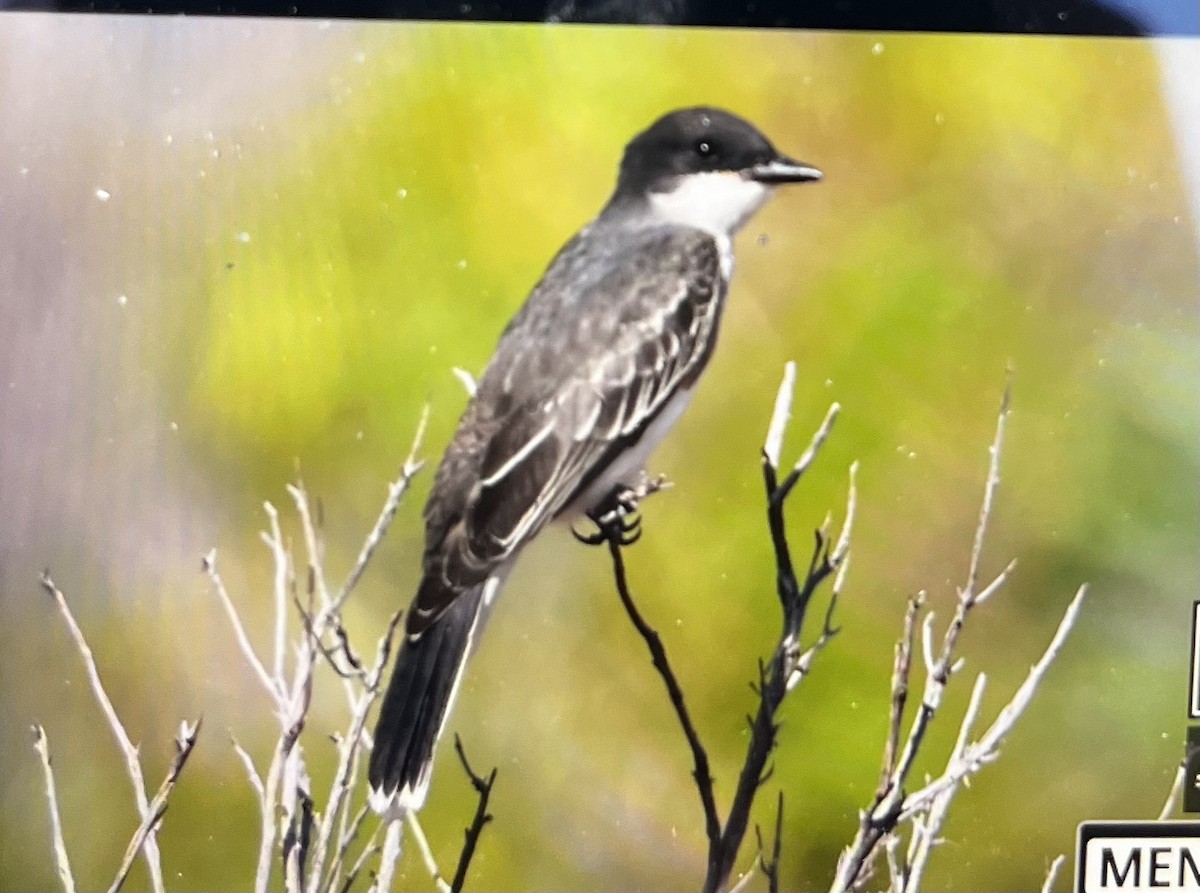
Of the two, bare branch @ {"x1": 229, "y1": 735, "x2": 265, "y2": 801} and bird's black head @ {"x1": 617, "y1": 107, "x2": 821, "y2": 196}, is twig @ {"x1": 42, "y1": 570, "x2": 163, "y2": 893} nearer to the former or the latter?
bare branch @ {"x1": 229, "y1": 735, "x2": 265, "y2": 801}

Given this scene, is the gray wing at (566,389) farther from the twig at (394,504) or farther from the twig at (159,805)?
the twig at (159,805)

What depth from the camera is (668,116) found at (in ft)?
4.89

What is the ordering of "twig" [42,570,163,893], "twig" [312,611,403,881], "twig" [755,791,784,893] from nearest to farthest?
"twig" [312,611,403,881] → "twig" [42,570,163,893] → "twig" [755,791,784,893]

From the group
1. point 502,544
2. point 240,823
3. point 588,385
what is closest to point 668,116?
point 588,385

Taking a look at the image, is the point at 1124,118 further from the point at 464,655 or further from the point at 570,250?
the point at 464,655

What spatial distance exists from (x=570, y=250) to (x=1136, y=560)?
984 mm

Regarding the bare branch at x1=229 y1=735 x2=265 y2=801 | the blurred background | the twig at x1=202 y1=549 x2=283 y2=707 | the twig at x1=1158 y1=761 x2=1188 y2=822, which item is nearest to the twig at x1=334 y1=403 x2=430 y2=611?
the blurred background

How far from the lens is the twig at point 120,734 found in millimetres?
1400

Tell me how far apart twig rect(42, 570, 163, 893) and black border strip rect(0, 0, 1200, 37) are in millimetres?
848

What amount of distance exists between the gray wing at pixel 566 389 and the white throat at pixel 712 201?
0.28 ft

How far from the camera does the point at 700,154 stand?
5.02 feet

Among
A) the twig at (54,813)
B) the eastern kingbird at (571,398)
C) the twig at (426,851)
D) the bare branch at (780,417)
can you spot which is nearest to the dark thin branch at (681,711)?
the eastern kingbird at (571,398)

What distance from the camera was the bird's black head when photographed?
1.50 metres

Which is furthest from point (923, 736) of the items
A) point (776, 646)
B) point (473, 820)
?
point (473, 820)
